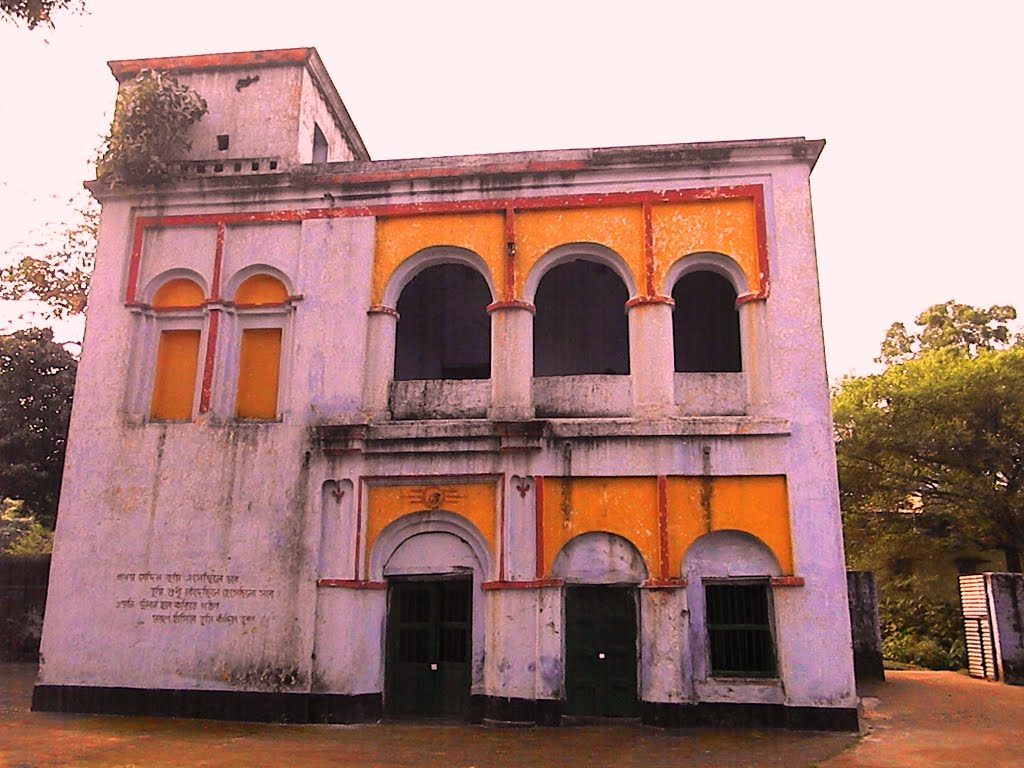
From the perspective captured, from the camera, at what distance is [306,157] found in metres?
13.7

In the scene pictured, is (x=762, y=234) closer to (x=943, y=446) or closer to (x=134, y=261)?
(x=134, y=261)

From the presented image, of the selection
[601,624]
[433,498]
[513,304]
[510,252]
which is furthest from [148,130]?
[601,624]

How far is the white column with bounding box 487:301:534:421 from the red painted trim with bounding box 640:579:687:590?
274 cm

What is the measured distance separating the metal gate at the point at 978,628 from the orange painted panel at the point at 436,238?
1116cm

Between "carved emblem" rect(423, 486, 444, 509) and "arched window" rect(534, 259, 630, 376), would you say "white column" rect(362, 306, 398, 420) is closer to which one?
"carved emblem" rect(423, 486, 444, 509)

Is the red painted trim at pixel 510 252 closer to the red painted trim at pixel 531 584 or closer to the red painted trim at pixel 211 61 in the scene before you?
the red painted trim at pixel 531 584

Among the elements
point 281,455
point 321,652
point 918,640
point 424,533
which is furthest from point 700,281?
point 918,640

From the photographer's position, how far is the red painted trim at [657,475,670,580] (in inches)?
439

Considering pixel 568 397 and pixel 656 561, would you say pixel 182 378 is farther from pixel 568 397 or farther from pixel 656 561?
pixel 656 561

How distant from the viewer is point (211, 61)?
1390cm

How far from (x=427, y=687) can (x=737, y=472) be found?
505 cm

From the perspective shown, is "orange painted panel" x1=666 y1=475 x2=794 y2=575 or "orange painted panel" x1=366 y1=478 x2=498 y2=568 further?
"orange painted panel" x1=366 y1=478 x2=498 y2=568

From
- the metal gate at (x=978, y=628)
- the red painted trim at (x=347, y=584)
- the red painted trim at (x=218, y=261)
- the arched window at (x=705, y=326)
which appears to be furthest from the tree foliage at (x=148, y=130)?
the metal gate at (x=978, y=628)

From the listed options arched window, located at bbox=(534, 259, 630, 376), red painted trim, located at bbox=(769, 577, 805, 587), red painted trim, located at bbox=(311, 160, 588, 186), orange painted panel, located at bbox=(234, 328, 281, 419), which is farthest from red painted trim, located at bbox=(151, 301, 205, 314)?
red painted trim, located at bbox=(769, 577, 805, 587)
